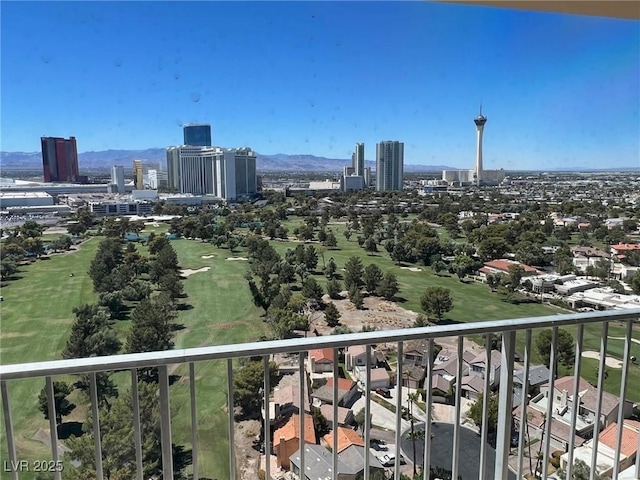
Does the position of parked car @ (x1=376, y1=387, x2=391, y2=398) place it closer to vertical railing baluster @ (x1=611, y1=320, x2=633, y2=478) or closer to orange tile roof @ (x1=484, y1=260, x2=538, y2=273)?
vertical railing baluster @ (x1=611, y1=320, x2=633, y2=478)

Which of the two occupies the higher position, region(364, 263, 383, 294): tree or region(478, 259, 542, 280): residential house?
region(478, 259, 542, 280): residential house

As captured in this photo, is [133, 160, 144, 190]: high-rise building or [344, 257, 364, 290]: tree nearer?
[133, 160, 144, 190]: high-rise building

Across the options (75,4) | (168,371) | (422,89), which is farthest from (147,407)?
(422,89)

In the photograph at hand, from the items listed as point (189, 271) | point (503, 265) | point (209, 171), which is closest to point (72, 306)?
point (189, 271)

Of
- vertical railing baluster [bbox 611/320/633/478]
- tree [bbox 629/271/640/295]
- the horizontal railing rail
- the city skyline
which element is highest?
the city skyline

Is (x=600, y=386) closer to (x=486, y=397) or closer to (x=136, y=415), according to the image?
(x=486, y=397)

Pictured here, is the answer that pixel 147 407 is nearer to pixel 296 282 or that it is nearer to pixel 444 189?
pixel 296 282

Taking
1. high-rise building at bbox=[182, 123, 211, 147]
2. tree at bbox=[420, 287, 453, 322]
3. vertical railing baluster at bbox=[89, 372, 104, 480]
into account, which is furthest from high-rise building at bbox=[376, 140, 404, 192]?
vertical railing baluster at bbox=[89, 372, 104, 480]
